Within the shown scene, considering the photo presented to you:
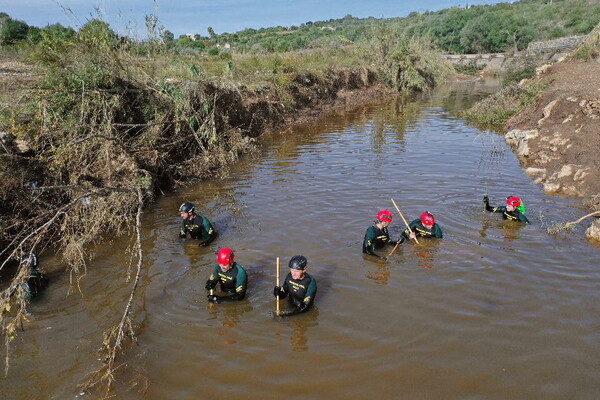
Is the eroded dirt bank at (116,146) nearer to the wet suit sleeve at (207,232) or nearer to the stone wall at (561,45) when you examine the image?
the wet suit sleeve at (207,232)

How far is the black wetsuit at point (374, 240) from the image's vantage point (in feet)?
28.5

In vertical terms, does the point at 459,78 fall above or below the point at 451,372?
above

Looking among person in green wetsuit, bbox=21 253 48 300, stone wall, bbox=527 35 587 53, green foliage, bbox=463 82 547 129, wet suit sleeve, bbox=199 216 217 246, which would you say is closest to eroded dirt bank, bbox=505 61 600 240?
green foliage, bbox=463 82 547 129

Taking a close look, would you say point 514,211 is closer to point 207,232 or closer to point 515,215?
point 515,215

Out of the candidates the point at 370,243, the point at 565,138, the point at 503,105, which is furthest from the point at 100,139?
the point at 503,105

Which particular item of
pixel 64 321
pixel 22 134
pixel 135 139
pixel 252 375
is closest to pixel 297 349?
pixel 252 375

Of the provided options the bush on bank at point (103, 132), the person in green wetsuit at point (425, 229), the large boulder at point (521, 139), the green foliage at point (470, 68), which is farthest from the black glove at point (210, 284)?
the green foliage at point (470, 68)

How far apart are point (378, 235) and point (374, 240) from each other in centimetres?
14

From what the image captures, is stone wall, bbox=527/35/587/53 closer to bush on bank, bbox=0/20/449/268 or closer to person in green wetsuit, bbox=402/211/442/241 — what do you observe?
bush on bank, bbox=0/20/449/268

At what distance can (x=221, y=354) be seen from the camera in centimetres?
594

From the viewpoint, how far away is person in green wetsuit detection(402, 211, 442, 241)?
9117 mm

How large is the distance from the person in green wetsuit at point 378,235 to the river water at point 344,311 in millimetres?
354

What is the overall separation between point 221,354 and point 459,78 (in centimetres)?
5815

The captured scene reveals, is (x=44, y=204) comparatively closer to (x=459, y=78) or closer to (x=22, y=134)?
(x=22, y=134)
